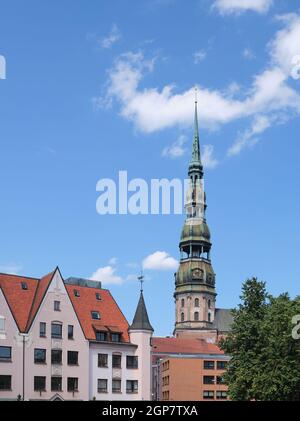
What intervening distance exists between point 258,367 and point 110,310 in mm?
24073

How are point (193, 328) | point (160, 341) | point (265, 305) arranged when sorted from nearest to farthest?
point (265, 305), point (160, 341), point (193, 328)

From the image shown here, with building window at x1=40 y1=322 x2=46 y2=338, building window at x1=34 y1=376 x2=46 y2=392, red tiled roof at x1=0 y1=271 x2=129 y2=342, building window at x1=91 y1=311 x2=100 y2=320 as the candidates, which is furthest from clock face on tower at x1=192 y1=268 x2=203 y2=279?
building window at x1=34 y1=376 x2=46 y2=392

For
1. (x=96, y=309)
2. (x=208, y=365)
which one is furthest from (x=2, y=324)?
(x=208, y=365)

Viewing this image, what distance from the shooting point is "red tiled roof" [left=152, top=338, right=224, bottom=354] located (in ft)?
419

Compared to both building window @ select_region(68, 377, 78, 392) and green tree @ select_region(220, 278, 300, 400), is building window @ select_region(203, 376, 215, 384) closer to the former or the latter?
building window @ select_region(68, 377, 78, 392)

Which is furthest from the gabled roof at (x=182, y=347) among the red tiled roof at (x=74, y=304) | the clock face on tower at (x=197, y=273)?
the red tiled roof at (x=74, y=304)

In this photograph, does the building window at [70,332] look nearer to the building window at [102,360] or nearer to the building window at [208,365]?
the building window at [102,360]

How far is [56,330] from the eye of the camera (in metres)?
71.5

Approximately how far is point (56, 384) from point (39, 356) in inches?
150

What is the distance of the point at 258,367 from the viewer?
205 feet

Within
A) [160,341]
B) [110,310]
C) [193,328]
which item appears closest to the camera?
[110,310]
